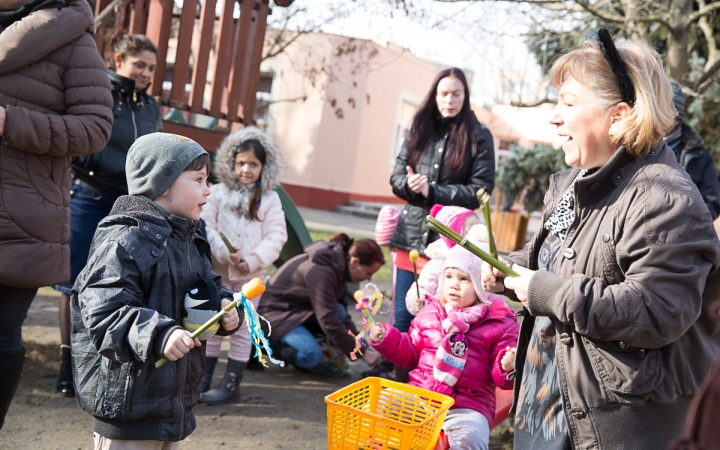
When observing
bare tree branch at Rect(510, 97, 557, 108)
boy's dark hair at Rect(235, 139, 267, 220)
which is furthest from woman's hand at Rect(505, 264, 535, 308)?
bare tree branch at Rect(510, 97, 557, 108)

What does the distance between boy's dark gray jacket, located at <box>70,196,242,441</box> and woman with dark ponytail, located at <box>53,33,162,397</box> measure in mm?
1724

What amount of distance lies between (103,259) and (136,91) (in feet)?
7.17

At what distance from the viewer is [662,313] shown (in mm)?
1968

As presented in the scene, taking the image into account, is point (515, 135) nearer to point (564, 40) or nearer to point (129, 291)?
point (564, 40)

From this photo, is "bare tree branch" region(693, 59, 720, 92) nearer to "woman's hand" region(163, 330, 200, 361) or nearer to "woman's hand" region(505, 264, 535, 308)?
"woman's hand" region(505, 264, 535, 308)

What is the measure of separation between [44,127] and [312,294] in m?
2.35

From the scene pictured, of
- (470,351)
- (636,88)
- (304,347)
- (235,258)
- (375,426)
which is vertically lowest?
(304,347)

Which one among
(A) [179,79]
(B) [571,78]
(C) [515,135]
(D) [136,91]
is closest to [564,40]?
(A) [179,79]

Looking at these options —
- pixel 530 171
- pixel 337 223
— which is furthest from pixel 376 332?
pixel 337 223

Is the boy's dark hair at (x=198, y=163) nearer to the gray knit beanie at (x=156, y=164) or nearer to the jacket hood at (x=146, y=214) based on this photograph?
the gray knit beanie at (x=156, y=164)

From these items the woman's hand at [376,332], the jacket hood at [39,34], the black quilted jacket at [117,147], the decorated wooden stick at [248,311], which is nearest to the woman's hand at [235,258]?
the black quilted jacket at [117,147]

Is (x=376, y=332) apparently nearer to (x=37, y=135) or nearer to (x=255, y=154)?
(x=37, y=135)

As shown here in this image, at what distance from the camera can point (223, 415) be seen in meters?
4.23

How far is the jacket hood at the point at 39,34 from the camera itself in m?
3.00
